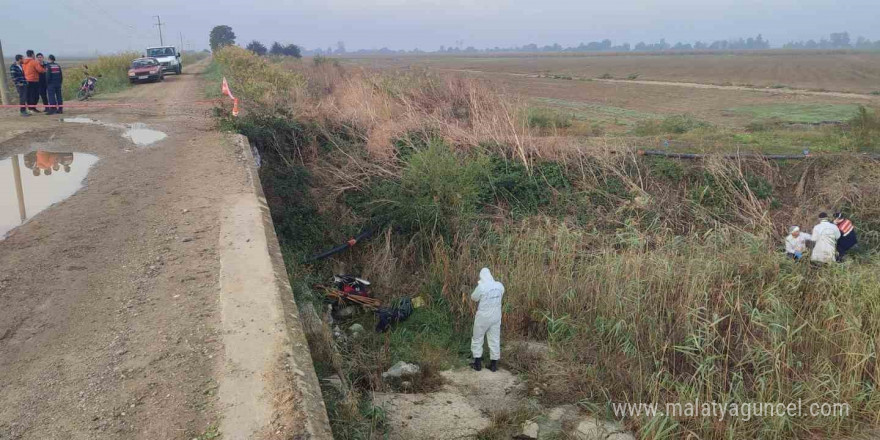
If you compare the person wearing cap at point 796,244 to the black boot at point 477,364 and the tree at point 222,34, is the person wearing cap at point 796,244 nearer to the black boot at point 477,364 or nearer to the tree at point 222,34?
the black boot at point 477,364

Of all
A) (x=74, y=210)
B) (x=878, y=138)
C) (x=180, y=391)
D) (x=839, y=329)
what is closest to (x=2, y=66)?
(x=74, y=210)

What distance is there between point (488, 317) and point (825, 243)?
579 cm

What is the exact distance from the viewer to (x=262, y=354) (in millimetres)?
4371

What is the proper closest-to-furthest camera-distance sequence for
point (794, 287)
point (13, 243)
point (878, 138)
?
1. point (13, 243)
2. point (794, 287)
3. point (878, 138)

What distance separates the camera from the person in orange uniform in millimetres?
13516

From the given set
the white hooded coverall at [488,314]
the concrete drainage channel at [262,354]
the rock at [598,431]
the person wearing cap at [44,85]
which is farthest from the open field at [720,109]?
the person wearing cap at [44,85]

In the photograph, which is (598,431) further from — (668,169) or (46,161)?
(46,161)

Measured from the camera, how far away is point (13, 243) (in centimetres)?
621

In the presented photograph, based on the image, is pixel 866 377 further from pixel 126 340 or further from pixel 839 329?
pixel 126 340

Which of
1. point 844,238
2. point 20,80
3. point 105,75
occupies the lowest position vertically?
point 844,238

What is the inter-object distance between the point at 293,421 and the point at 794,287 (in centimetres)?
680

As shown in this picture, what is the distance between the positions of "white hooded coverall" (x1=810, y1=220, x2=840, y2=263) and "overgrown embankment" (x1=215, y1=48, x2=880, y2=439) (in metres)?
0.41

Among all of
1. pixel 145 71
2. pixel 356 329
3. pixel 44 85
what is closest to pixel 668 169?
pixel 356 329

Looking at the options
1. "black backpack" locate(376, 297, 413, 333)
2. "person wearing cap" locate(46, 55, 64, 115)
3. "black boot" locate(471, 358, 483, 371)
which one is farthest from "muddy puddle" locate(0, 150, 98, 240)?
"black boot" locate(471, 358, 483, 371)
